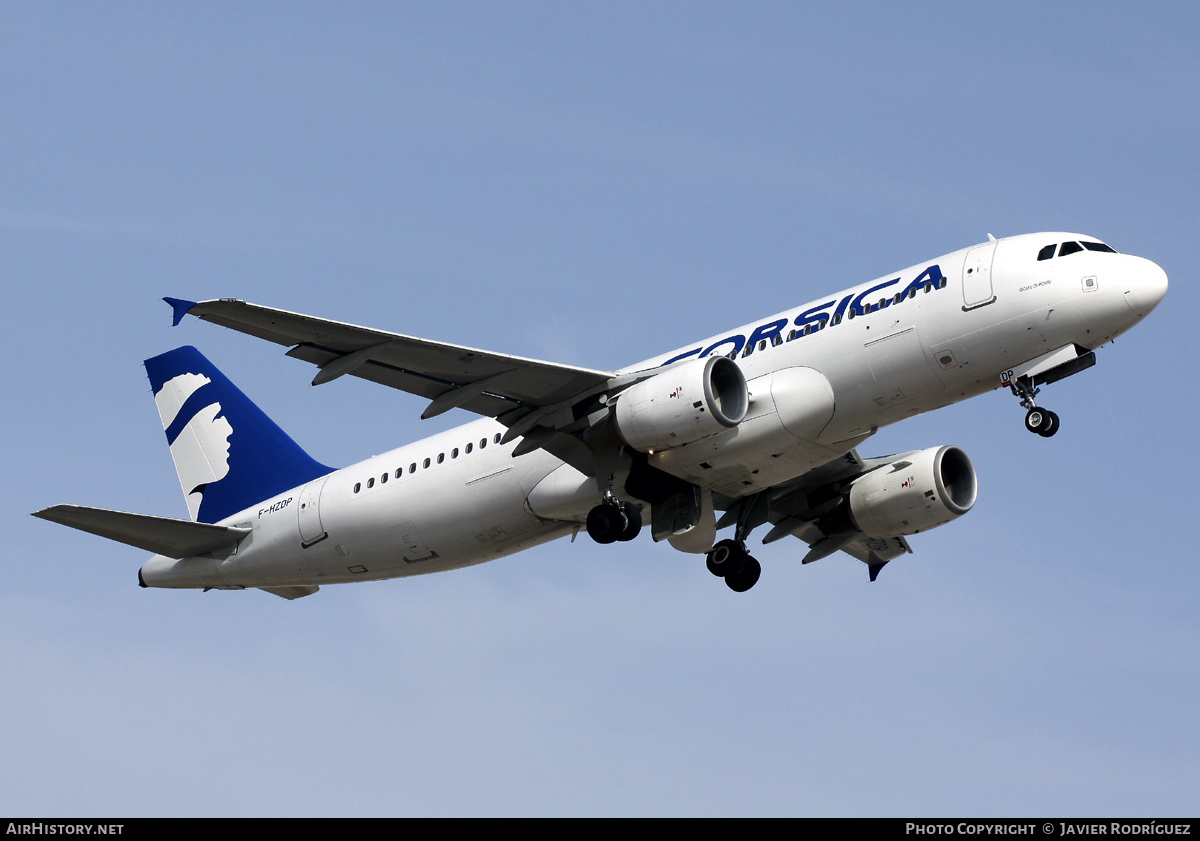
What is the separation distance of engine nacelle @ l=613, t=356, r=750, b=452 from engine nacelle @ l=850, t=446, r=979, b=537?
6584mm

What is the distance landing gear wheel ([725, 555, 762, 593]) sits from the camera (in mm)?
34969

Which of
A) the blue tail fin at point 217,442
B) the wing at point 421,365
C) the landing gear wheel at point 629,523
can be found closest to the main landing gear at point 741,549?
the landing gear wheel at point 629,523

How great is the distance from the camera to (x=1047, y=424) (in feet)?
95.5

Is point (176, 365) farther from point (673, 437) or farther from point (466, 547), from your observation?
point (673, 437)

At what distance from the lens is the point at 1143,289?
28203mm

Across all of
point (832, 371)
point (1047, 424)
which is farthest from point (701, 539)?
point (1047, 424)

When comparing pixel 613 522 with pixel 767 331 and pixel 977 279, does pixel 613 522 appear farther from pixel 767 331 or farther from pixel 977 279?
pixel 977 279

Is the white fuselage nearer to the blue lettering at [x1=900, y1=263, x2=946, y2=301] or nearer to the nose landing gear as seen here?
the blue lettering at [x1=900, y1=263, x2=946, y2=301]

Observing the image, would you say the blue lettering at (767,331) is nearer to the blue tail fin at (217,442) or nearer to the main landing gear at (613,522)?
the main landing gear at (613,522)

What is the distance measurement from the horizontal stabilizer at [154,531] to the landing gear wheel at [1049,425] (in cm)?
1825

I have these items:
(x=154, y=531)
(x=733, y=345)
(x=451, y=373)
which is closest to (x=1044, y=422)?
(x=733, y=345)

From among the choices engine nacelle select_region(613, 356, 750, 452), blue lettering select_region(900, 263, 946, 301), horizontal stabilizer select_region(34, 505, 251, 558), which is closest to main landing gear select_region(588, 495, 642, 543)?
engine nacelle select_region(613, 356, 750, 452)

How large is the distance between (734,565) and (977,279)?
934cm

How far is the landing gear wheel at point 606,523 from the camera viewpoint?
30.8m
